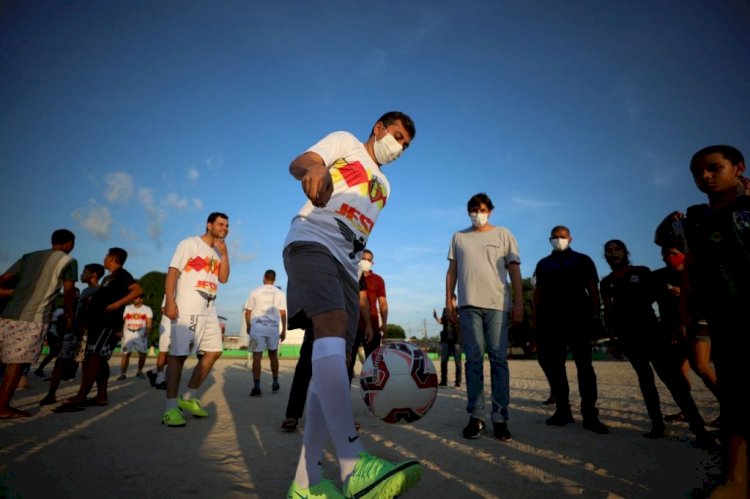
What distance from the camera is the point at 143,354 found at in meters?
11.4

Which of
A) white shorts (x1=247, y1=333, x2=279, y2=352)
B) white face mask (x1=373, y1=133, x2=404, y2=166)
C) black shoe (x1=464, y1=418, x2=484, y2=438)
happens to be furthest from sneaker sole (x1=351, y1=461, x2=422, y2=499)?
white shorts (x1=247, y1=333, x2=279, y2=352)

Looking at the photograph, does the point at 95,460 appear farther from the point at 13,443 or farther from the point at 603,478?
the point at 603,478

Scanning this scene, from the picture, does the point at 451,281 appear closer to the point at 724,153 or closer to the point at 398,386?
the point at 398,386

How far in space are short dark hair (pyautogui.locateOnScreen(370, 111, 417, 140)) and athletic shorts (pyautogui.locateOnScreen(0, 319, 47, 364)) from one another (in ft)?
17.6

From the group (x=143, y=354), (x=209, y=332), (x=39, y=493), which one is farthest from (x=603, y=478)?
(x=143, y=354)

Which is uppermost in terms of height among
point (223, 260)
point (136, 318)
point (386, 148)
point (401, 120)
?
point (401, 120)

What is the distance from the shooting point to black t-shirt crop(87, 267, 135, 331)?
589 centimetres

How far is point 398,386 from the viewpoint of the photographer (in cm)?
270

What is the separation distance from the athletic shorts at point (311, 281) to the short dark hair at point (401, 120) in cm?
115

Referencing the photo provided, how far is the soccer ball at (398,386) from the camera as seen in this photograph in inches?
105

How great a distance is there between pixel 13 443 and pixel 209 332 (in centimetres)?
204

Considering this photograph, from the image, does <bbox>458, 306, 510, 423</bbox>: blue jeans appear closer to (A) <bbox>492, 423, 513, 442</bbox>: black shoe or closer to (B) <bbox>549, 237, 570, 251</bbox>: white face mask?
(A) <bbox>492, 423, 513, 442</bbox>: black shoe

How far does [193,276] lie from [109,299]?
231cm

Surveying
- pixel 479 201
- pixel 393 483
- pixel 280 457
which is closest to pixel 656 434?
pixel 479 201
